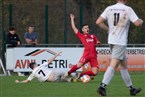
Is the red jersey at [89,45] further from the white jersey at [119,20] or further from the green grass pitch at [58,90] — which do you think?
the white jersey at [119,20]

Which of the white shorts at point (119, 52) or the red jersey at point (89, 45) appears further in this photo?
the red jersey at point (89, 45)

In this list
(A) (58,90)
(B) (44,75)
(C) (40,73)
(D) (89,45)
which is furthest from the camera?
(D) (89,45)

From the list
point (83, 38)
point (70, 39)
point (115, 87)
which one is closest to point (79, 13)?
point (70, 39)

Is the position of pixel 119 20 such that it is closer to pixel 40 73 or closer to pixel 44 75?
pixel 40 73

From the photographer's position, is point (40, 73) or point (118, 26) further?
point (40, 73)

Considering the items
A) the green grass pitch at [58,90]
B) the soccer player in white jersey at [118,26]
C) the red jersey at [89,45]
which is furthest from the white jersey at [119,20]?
the red jersey at [89,45]

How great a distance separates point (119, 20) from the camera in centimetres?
1400

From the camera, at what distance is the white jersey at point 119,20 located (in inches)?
549

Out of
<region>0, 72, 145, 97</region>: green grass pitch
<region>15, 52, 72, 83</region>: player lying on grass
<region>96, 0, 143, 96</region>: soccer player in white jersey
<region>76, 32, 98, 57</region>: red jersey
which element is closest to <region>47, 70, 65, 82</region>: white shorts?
<region>15, 52, 72, 83</region>: player lying on grass

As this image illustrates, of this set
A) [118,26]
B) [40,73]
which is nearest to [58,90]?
[118,26]

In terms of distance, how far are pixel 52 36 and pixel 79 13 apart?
1.57 m

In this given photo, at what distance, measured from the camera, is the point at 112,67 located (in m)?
13.9

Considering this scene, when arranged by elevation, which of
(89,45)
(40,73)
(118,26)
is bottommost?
(40,73)

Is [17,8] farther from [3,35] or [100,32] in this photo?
[100,32]
